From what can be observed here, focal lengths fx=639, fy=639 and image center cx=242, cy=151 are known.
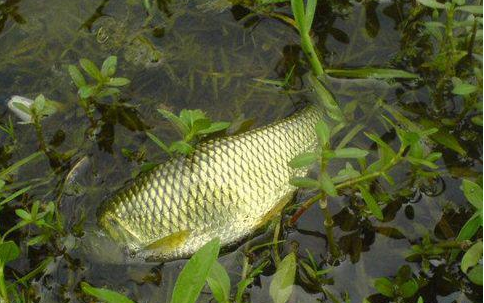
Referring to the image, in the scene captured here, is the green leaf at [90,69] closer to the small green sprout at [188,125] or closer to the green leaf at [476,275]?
the small green sprout at [188,125]

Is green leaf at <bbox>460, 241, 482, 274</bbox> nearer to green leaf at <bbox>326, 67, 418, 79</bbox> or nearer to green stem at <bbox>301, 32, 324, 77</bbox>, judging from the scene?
green leaf at <bbox>326, 67, 418, 79</bbox>

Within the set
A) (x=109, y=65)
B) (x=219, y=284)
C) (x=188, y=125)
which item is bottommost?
(x=219, y=284)

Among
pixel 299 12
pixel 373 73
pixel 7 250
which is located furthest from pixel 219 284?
pixel 373 73

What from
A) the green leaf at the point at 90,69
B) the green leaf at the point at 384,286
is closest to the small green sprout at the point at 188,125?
the green leaf at the point at 90,69

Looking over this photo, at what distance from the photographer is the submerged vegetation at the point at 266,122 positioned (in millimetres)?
3164

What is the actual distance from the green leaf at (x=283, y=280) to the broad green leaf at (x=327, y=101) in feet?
2.65

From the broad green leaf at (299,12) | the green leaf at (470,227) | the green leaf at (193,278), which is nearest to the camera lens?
the green leaf at (193,278)

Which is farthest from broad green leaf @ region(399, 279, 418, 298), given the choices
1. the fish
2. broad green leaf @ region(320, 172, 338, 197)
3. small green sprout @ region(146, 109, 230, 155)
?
small green sprout @ region(146, 109, 230, 155)

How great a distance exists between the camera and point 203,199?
10.3ft

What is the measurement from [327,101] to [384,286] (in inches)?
42.6

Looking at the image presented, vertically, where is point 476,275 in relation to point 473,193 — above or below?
below

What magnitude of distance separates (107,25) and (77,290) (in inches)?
71.8

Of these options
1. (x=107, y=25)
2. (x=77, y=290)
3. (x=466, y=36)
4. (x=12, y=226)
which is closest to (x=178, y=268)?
(x=77, y=290)

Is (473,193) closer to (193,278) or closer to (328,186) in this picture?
(328,186)
